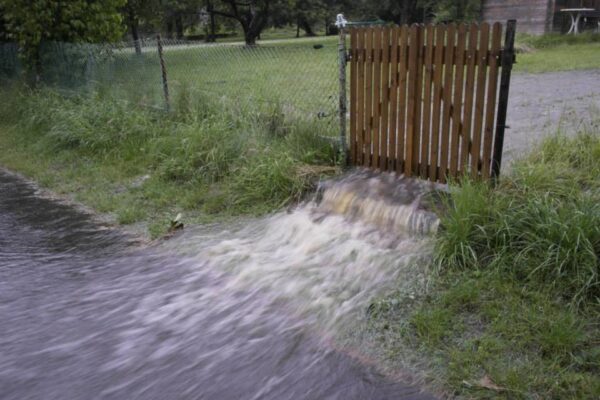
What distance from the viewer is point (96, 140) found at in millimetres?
9305

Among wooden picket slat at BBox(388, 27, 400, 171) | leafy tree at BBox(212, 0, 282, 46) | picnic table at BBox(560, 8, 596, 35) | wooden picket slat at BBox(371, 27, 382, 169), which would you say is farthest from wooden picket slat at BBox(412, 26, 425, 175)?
leafy tree at BBox(212, 0, 282, 46)

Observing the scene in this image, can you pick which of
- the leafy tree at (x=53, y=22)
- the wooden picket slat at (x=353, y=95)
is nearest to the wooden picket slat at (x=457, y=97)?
the wooden picket slat at (x=353, y=95)

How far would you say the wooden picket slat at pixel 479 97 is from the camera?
5.12m

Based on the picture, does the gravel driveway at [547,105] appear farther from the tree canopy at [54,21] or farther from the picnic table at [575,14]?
the picnic table at [575,14]

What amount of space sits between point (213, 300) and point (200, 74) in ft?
21.1

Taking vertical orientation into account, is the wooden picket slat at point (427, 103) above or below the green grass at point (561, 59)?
above

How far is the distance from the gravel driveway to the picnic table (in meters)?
13.7

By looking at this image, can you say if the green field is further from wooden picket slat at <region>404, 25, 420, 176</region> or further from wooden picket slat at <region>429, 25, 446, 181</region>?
wooden picket slat at <region>404, 25, 420, 176</region>

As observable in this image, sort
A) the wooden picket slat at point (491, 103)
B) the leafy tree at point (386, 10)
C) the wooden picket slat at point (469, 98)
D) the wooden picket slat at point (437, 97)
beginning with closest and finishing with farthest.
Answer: the wooden picket slat at point (491, 103) < the wooden picket slat at point (469, 98) < the wooden picket slat at point (437, 97) < the leafy tree at point (386, 10)

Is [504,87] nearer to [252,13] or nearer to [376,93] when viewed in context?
[376,93]

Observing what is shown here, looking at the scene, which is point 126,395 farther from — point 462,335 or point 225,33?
point 225,33

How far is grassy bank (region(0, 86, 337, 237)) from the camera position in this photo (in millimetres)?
6812

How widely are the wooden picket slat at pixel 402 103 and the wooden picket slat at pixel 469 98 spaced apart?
0.76m

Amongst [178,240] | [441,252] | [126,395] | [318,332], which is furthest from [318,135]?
[126,395]
